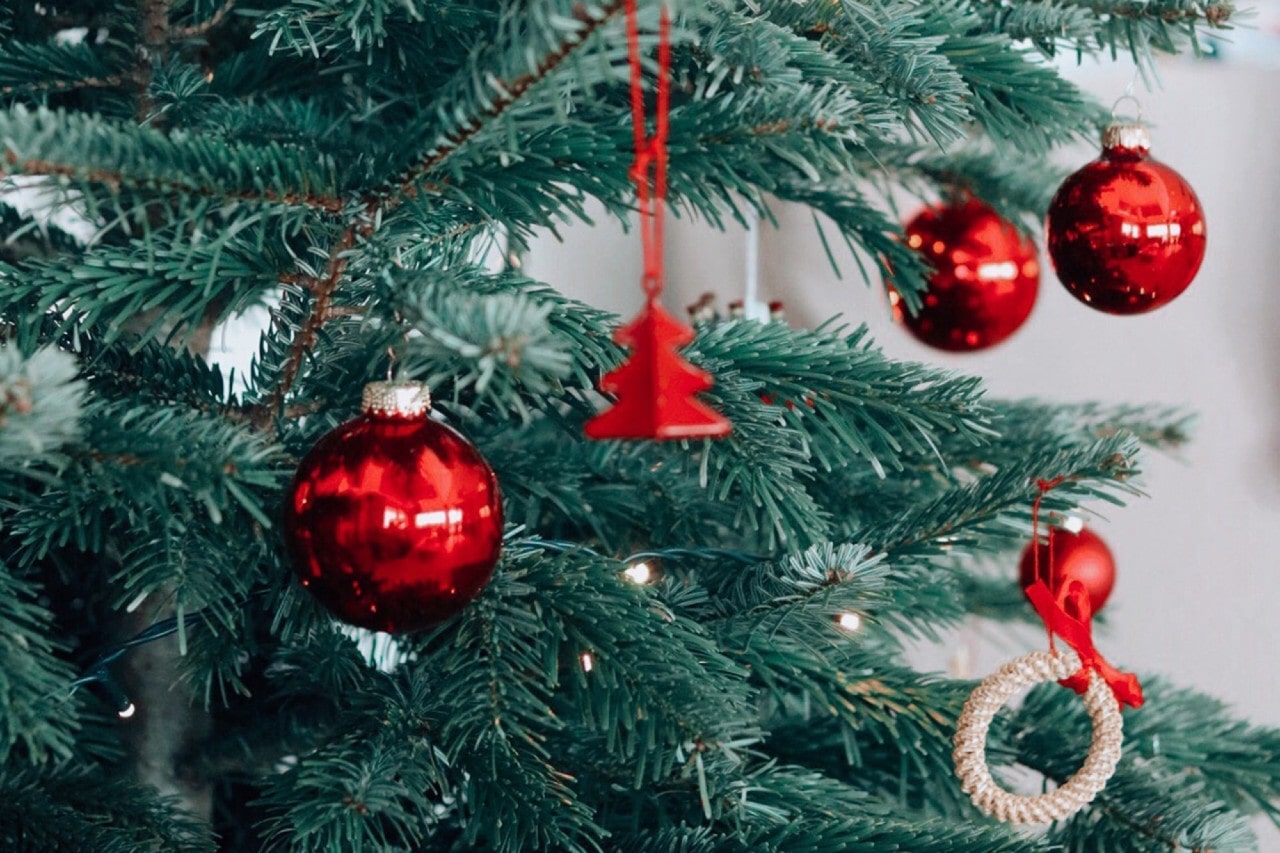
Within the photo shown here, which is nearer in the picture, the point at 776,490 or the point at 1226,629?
the point at 776,490

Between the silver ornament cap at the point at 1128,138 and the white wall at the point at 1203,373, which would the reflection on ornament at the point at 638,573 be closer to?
the silver ornament cap at the point at 1128,138

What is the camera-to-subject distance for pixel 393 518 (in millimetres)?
395

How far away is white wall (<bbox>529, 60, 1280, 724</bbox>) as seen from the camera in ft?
3.45

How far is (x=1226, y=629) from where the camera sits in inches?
42.4

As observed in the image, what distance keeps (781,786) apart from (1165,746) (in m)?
0.25

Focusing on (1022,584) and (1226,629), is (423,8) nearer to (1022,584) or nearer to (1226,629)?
(1022,584)

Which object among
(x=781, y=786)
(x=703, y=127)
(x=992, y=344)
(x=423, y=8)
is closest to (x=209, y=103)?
(x=423, y=8)

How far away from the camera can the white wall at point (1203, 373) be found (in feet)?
3.45

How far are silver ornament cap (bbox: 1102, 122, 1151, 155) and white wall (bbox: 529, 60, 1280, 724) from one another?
0.48 m

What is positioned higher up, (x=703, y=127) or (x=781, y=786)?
(x=703, y=127)

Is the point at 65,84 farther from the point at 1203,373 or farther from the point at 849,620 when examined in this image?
the point at 1203,373

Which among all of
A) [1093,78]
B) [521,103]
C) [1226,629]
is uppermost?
[1093,78]

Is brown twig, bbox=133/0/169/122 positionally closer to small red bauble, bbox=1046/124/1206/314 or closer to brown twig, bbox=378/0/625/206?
brown twig, bbox=378/0/625/206

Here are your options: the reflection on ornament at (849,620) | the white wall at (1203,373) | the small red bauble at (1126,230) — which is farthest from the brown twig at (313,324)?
the white wall at (1203,373)
